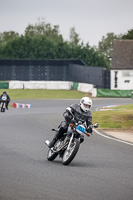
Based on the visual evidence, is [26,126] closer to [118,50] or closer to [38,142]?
[38,142]

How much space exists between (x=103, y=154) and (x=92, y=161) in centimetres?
166

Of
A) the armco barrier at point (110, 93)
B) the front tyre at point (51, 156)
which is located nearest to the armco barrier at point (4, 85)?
the armco barrier at point (110, 93)

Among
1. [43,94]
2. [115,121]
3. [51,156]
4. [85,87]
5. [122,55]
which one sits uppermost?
[122,55]

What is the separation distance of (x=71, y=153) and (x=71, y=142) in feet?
1.13

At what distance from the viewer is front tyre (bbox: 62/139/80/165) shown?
1188 cm

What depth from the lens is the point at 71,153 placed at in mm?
11961

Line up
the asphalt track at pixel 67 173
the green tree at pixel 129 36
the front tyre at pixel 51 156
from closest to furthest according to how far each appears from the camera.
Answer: the asphalt track at pixel 67 173
the front tyre at pixel 51 156
the green tree at pixel 129 36

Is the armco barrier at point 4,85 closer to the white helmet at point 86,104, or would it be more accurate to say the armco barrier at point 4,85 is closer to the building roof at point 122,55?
the building roof at point 122,55

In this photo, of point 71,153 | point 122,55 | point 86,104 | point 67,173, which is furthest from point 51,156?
point 122,55

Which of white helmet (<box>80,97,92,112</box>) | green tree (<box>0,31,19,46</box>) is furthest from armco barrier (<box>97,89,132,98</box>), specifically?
green tree (<box>0,31,19,46</box>)

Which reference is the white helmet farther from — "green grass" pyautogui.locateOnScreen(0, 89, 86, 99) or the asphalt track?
"green grass" pyautogui.locateOnScreen(0, 89, 86, 99)

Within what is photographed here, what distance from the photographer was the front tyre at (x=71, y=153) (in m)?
11.9

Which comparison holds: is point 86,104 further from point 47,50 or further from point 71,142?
point 47,50

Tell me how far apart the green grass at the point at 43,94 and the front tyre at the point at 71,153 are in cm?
4403
